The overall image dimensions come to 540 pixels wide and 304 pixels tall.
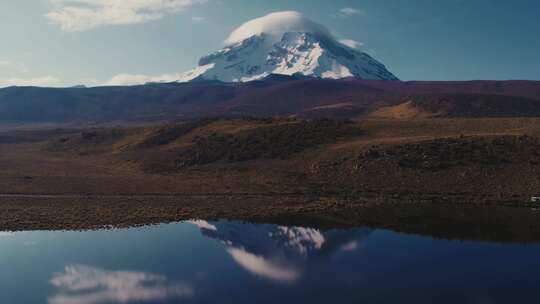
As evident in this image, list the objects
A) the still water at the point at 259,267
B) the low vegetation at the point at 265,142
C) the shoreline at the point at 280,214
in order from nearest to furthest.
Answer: the still water at the point at 259,267 → the shoreline at the point at 280,214 → the low vegetation at the point at 265,142

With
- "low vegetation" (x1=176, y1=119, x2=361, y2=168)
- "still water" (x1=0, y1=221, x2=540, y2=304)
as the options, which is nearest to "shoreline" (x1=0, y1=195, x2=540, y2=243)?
"still water" (x1=0, y1=221, x2=540, y2=304)

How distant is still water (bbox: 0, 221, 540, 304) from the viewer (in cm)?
2436

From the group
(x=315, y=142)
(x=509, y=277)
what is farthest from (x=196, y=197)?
(x=509, y=277)

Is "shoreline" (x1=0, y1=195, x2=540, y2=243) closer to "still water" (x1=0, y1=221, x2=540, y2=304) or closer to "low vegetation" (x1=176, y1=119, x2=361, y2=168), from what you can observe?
"still water" (x1=0, y1=221, x2=540, y2=304)

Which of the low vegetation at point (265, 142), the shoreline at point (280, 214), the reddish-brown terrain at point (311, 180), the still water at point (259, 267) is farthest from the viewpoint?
the low vegetation at point (265, 142)

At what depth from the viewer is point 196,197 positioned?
4931cm

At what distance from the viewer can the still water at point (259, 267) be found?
24.4 meters

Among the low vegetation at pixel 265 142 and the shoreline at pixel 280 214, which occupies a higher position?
the low vegetation at pixel 265 142

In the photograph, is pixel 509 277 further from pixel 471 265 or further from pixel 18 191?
pixel 18 191

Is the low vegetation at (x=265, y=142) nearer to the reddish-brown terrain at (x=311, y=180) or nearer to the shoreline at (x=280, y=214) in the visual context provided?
the reddish-brown terrain at (x=311, y=180)

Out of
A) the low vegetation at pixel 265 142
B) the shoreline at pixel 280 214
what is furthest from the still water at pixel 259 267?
the low vegetation at pixel 265 142

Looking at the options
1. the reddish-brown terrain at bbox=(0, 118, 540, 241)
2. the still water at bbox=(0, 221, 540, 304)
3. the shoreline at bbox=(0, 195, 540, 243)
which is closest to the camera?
the still water at bbox=(0, 221, 540, 304)

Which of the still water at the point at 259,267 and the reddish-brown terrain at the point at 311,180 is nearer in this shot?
the still water at the point at 259,267

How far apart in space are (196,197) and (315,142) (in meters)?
25.2
